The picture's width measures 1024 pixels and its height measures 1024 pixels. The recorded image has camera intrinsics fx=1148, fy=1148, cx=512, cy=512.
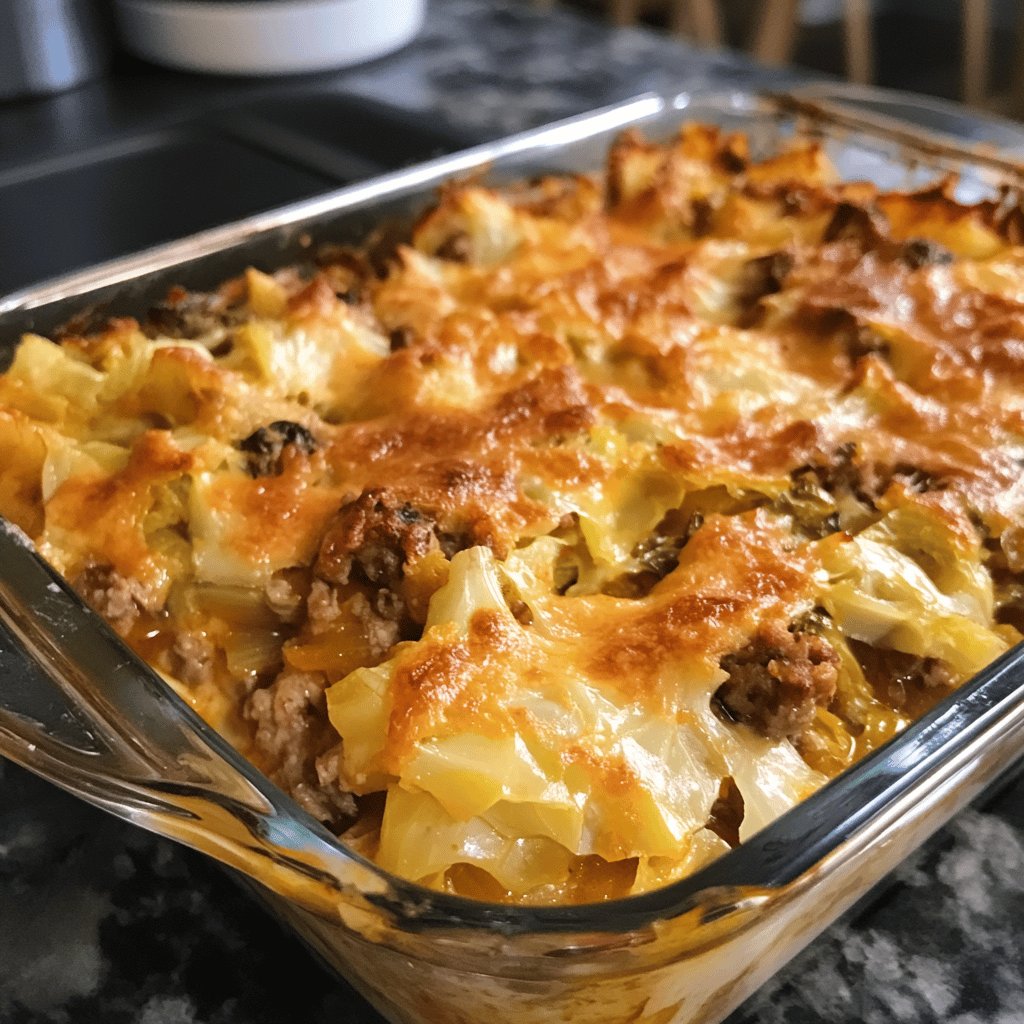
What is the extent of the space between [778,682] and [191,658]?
500 millimetres

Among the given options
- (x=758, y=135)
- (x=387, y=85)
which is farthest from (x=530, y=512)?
(x=387, y=85)

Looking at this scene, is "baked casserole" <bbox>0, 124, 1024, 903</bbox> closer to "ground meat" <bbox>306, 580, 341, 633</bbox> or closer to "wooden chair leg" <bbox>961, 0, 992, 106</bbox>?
"ground meat" <bbox>306, 580, 341, 633</bbox>

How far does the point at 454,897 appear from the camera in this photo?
2.14 ft

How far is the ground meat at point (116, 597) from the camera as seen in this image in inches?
39.7

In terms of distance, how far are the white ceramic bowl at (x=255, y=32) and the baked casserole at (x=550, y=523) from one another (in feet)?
3.65

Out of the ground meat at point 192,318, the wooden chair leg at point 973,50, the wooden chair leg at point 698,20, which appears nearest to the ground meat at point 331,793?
the ground meat at point 192,318

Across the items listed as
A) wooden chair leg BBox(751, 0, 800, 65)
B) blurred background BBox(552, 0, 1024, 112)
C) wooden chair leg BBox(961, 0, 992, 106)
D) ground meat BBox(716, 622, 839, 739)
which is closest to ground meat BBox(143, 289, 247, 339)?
ground meat BBox(716, 622, 839, 739)

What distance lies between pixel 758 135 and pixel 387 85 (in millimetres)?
955

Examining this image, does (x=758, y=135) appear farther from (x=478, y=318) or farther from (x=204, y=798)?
(x=204, y=798)

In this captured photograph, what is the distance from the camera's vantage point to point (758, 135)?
200 cm

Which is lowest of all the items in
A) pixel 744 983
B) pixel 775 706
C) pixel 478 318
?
pixel 744 983

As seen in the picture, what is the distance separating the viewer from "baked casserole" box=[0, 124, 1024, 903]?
2.79 feet

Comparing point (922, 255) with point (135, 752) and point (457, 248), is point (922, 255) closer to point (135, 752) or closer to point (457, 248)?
point (457, 248)

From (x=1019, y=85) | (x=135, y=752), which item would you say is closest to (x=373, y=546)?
(x=135, y=752)
